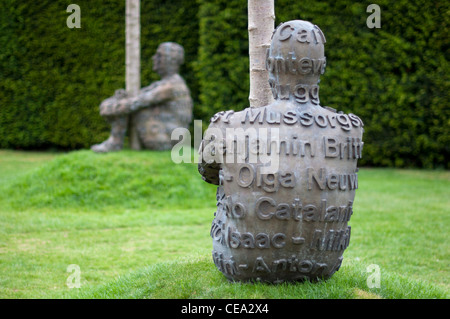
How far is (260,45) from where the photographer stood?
4383 mm

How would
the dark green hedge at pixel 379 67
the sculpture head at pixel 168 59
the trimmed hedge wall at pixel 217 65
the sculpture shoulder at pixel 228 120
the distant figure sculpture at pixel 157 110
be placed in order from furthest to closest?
the trimmed hedge wall at pixel 217 65, the dark green hedge at pixel 379 67, the sculpture head at pixel 168 59, the distant figure sculpture at pixel 157 110, the sculpture shoulder at pixel 228 120

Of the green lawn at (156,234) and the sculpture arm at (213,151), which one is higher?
the sculpture arm at (213,151)

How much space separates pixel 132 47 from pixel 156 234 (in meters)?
3.99

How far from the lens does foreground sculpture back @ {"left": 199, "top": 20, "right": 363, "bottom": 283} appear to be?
339 centimetres

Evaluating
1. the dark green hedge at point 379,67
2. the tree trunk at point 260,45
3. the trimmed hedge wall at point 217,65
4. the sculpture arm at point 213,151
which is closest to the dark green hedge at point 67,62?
the trimmed hedge wall at point 217,65

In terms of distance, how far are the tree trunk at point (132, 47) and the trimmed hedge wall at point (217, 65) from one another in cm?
261

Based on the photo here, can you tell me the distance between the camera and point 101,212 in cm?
798

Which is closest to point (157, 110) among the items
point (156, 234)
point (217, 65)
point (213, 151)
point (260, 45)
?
point (217, 65)

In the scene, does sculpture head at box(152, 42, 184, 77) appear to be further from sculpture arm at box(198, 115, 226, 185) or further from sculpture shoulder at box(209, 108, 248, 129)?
sculpture shoulder at box(209, 108, 248, 129)

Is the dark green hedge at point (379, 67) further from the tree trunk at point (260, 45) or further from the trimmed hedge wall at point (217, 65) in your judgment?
the tree trunk at point (260, 45)

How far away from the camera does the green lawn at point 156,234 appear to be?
392cm

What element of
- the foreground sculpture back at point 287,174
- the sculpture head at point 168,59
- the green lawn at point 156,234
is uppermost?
the sculpture head at point 168,59

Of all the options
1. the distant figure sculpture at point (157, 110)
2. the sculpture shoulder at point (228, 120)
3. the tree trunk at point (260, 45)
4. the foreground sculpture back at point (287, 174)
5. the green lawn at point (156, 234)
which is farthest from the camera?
the distant figure sculpture at point (157, 110)
